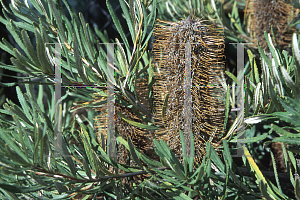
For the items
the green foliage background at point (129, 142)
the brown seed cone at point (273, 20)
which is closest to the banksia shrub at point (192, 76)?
the green foliage background at point (129, 142)

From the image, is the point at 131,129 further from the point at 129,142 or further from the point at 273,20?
the point at 273,20

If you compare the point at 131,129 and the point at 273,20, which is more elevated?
the point at 273,20

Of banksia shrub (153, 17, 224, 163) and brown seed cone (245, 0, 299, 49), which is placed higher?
brown seed cone (245, 0, 299, 49)

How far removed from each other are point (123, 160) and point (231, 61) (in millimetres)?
241

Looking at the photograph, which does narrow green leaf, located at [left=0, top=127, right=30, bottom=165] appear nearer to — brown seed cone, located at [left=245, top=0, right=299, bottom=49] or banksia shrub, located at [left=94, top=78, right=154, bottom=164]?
banksia shrub, located at [left=94, top=78, right=154, bottom=164]

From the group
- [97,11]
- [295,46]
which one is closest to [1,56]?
[97,11]

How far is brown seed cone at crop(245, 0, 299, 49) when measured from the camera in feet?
1.08

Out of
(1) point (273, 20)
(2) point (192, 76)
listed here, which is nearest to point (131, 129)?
(2) point (192, 76)

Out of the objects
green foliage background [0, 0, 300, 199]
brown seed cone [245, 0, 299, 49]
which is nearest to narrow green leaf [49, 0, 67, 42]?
green foliage background [0, 0, 300, 199]

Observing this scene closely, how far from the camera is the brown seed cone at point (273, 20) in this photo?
328 millimetres

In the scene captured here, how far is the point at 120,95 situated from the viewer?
234mm

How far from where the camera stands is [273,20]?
0.33m

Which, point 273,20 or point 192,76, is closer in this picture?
point 192,76

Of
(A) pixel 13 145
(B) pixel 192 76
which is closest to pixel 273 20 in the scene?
(B) pixel 192 76
